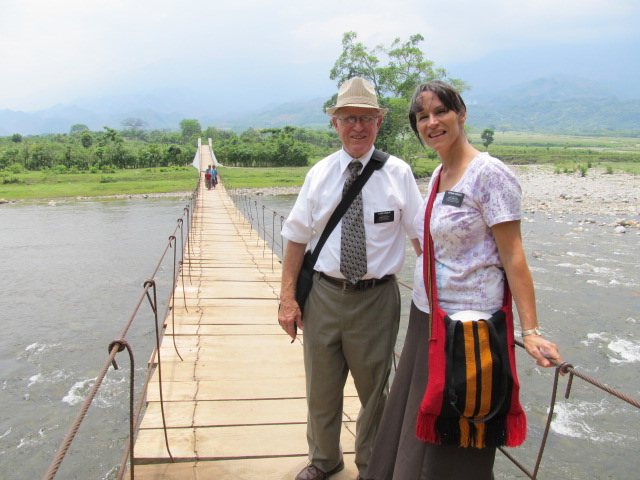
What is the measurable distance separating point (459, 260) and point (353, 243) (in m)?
0.52

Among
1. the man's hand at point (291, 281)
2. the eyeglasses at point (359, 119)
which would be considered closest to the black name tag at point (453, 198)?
the eyeglasses at point (359, 119)

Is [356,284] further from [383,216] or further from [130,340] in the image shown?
[130,340]

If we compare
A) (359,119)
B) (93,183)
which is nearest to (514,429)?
(359,119)

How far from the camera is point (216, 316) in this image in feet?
15.1

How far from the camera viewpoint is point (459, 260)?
1479 mm

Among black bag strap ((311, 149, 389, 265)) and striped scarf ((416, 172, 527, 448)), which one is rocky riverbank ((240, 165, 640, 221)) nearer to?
black bag strap ((311, 149, 389, 265))

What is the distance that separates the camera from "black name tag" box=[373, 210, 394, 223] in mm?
1925

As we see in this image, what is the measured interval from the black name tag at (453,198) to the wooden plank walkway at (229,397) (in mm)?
1369

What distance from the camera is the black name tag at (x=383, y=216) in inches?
75.8

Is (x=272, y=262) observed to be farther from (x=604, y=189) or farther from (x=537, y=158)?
(x=537, y=158)

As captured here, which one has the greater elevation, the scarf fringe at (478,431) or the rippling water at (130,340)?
the scarf fringe at (478,431)

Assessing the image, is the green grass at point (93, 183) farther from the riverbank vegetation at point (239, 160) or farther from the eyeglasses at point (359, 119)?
the eyeglasses at point (359, 119)

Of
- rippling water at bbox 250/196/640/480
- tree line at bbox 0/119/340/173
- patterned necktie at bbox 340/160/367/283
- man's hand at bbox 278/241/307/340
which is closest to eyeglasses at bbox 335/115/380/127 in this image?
patterned necktie at bbox 340/160/367/283

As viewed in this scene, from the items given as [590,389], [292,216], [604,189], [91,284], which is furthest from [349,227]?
[604,189]
